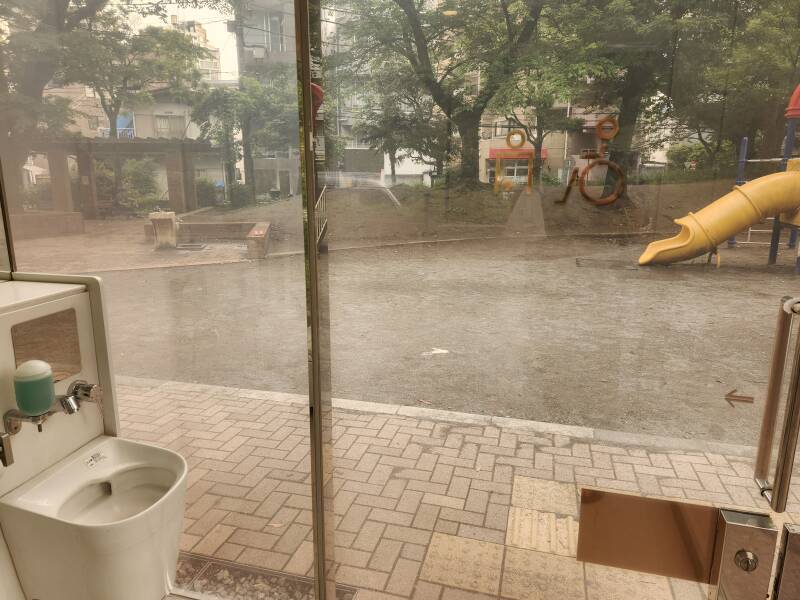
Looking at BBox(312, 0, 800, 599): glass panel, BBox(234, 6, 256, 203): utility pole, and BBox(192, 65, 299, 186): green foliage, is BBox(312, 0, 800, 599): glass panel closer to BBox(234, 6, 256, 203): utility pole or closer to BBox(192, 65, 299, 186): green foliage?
BBox(192, 65, 299, 186): green foliage

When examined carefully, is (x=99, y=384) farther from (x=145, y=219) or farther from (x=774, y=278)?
(x=774, y=278)

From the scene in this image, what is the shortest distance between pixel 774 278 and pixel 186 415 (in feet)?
7.85

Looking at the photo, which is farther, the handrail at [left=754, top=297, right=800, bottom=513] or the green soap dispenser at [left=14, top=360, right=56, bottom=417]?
the green soap dispenser at [left=14, top=360, right=56, bottom=417]

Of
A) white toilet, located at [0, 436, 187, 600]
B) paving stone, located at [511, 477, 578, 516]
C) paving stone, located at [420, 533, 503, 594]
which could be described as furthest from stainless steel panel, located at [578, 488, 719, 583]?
white toilet, located at [0, 436, 187, 600]

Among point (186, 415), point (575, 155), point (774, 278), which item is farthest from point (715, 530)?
point (186, 415)

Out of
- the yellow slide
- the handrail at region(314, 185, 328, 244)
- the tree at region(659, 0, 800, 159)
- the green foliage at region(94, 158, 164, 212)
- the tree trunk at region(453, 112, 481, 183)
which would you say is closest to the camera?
the handrail at region(314, 185, 328, 244)

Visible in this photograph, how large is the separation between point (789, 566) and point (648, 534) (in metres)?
0.29

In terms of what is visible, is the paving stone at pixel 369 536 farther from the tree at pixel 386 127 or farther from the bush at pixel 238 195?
the tree at pixel 386 127

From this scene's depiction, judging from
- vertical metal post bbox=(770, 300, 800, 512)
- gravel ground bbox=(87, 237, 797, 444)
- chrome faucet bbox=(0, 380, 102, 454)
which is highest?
vertical metal post bbox=(770, 300, 800, 512)

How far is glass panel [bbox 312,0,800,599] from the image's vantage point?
170 cm

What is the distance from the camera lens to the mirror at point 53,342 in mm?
1090

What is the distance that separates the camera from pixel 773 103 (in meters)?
1.75

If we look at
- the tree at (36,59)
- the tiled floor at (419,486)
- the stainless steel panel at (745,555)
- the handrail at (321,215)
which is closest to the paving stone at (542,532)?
the tiled floor at (419,486)

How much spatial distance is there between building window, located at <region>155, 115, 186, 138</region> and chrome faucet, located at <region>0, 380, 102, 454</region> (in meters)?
1.25
